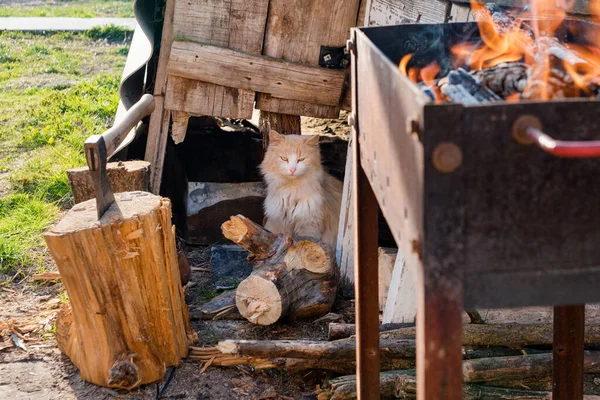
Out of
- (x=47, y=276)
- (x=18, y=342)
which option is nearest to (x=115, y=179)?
(x=47, y=276)

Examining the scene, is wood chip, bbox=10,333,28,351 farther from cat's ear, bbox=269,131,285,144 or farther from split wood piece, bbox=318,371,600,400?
cat's ear, bbox=269,131,285,144

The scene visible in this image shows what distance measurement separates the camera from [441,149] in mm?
1444

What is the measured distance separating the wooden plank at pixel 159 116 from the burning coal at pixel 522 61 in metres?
2.67

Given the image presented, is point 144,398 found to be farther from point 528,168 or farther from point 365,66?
point 528,168

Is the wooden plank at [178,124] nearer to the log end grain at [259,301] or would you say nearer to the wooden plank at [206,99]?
the wooden plank at [206,99]

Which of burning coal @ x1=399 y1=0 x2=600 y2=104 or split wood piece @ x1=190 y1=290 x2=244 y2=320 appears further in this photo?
split wood piece @ x1=190 y1=290 x2=244 y2=320

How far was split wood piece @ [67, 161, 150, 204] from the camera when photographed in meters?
4.27

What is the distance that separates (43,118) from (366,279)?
581cm

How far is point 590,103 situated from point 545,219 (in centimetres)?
26

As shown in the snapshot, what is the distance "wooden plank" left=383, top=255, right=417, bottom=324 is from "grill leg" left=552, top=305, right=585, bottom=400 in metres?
0.99

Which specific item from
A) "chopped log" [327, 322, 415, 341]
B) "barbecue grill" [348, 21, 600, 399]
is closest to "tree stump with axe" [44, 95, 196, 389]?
"chopped log" [327, 322, 415, 341]

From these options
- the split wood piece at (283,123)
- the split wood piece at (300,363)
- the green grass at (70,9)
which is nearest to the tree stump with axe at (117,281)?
the split wood piece at (300,363)

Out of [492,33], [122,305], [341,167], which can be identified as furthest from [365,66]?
[341,167]

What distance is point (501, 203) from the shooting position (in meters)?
1.51
